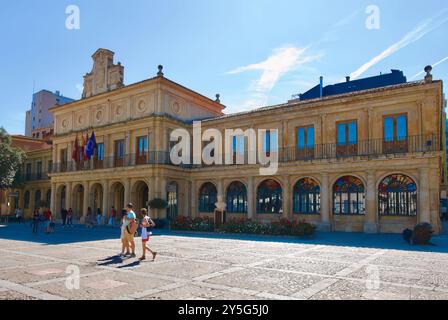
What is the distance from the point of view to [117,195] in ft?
101

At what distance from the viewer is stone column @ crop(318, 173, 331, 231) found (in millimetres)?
22297

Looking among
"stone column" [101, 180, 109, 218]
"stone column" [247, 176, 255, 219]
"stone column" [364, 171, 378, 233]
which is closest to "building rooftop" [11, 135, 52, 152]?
"stone column" [101, 180, 109, 218]

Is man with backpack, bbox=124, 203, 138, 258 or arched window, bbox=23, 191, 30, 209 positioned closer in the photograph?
man with backpack, bbox=124, 203, 138, 258

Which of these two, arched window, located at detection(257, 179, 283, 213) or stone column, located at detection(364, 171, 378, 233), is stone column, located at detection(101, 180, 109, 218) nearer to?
arched window, located at detection(257, 179, 283, 213)

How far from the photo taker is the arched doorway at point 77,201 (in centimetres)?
3199

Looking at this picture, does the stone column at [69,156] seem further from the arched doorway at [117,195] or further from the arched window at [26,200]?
the arched window at [26,200]

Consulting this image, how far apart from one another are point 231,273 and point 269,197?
16.9 m

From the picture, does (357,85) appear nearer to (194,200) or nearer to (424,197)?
(424,197)

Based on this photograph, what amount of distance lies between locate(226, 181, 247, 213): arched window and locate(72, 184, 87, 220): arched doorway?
13896 mm

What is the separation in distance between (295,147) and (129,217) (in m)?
15.1

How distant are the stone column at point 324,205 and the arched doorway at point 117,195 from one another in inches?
643

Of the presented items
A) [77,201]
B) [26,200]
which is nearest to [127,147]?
[77,201]

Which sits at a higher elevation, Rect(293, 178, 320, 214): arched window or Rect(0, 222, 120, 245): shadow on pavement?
Rect(293, 178, 320, 214): arched window
